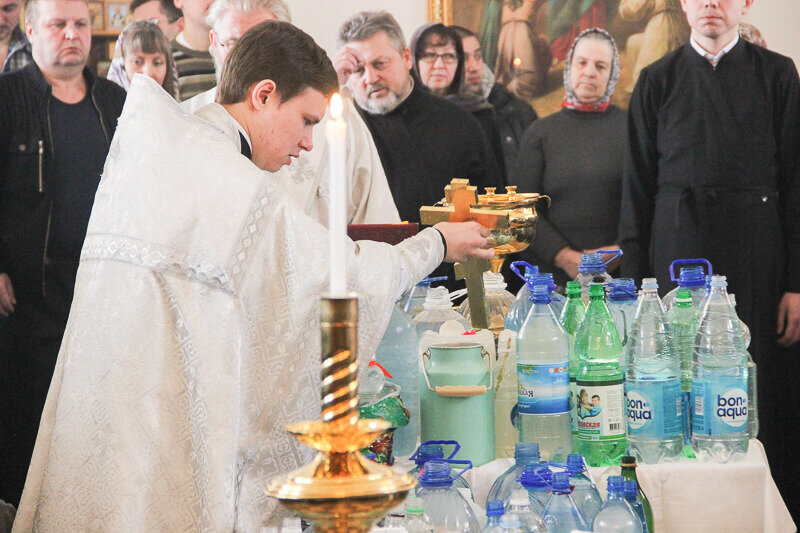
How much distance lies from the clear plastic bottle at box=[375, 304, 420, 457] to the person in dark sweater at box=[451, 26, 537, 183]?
9.06 ft

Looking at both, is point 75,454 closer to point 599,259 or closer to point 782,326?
point 599,259

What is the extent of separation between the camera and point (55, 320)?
160 inches

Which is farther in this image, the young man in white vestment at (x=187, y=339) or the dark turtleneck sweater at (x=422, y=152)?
the dark turtleneck sweater at (x=422, y=152)

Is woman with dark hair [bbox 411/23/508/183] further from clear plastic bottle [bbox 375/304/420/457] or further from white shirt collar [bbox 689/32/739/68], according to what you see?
clear plastic bottle [bbox 375/304/420/457]

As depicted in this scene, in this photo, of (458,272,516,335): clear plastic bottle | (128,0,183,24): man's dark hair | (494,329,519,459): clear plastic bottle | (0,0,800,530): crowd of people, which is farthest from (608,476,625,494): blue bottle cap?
(128,0,183,24): man's dark hair

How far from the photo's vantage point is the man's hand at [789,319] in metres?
3.96

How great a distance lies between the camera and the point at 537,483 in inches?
68.1

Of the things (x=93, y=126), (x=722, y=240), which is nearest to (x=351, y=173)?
(x=93, y=126)

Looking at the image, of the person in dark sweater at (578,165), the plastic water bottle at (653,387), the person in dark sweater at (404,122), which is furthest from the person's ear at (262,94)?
the person in dark sweater at (578,165)

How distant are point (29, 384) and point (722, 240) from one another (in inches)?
117

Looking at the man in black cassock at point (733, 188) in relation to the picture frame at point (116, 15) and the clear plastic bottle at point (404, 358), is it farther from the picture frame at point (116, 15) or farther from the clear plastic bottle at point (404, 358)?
the picture frame at point (116, 15)

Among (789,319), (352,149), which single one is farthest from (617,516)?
(789,319)

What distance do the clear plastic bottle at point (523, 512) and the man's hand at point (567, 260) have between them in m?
2.78

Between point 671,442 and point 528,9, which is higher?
point 528,9
